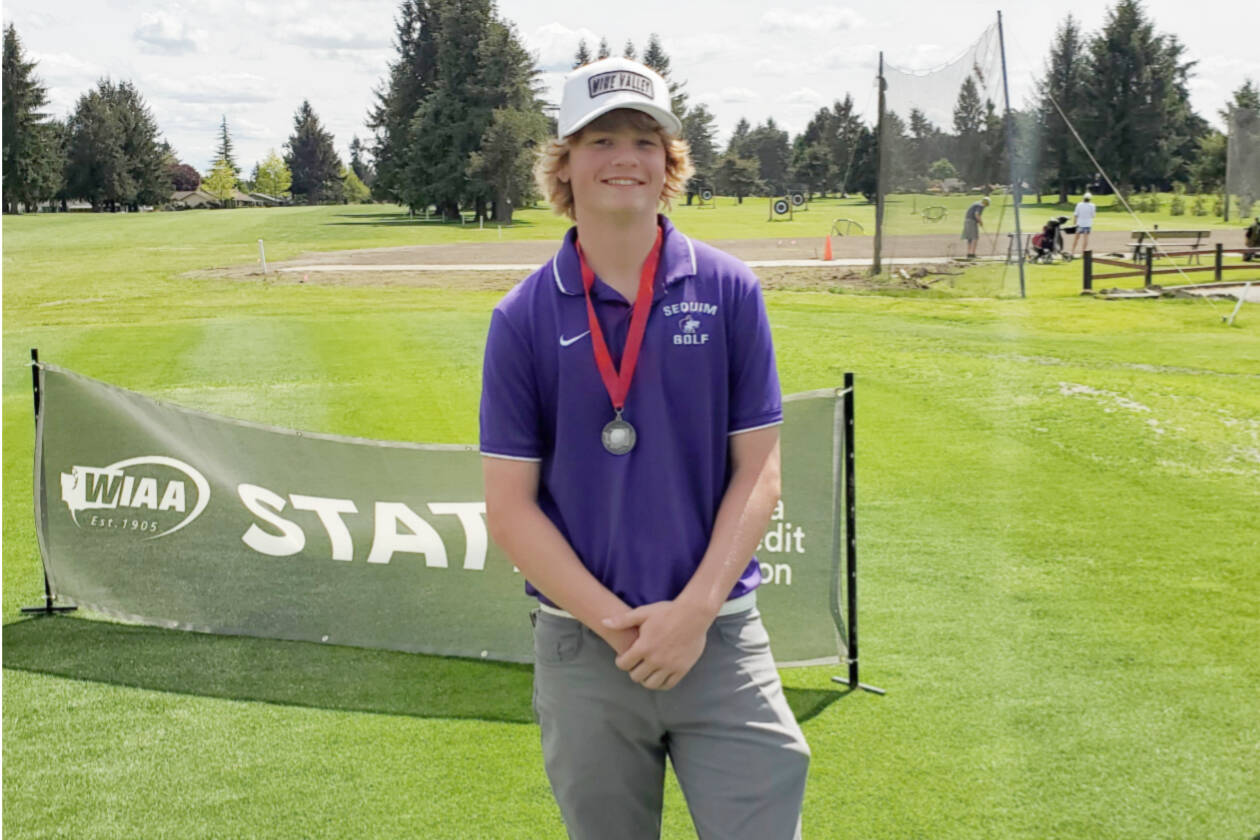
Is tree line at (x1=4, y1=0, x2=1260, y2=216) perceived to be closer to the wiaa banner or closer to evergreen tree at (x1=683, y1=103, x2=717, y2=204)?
evergreen tree at (x1=683, y1=103, x2=717, y2=204)

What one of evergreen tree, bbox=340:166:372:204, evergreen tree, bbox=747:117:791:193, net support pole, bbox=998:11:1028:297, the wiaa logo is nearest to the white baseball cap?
the wiaa logo

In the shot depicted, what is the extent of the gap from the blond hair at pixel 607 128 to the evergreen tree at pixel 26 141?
69.5 metres

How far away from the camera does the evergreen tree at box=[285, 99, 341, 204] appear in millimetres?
114062

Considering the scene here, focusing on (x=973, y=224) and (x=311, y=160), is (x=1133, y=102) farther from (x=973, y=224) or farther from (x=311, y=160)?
(x=311, y=160)

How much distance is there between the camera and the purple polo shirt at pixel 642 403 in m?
2.17

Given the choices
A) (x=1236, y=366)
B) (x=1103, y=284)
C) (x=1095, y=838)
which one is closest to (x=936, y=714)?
(x=1095, y=838)

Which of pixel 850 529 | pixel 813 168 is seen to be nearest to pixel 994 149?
pixel 850 529

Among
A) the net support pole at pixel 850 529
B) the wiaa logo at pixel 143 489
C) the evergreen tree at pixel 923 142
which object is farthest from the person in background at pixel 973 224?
the wiaa logo at pixel 143 489

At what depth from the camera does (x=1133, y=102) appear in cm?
6388

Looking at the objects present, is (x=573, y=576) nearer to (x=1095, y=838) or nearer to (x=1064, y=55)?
(x=1095, y=838)

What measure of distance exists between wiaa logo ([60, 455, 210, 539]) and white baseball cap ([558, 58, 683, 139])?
366cm

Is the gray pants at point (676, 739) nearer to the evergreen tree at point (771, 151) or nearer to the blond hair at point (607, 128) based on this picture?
the blond hair at point (607, 128)

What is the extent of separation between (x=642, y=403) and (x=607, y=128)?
0.54 m

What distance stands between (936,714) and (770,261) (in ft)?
94.2
